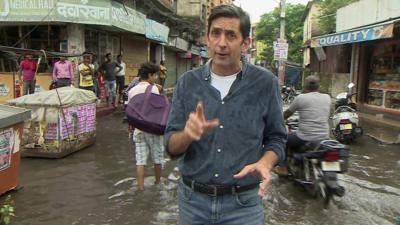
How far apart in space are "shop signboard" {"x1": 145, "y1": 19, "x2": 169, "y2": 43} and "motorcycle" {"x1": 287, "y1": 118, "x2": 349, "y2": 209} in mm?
13567

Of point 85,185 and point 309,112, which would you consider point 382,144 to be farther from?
point 85,185

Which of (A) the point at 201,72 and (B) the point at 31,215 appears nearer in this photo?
(A) the point at 201,72

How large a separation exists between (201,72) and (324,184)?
3.67 m

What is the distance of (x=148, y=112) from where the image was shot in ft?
20.5

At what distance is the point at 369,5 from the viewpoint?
1708 cm

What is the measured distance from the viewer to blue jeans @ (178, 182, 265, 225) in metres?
2.56

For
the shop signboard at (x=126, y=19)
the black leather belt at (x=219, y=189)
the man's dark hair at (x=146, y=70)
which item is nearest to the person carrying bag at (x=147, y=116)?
the man's dark hair at (x=146, y=70)

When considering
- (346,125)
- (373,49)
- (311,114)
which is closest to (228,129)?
(311,114)

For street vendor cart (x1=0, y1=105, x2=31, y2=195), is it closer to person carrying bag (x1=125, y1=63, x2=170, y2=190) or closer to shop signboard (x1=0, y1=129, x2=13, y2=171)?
shop signboard (x1=0, y1=129, x2=13, y2=171)


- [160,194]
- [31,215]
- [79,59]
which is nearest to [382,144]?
[160,194]

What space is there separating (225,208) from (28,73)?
12.0m

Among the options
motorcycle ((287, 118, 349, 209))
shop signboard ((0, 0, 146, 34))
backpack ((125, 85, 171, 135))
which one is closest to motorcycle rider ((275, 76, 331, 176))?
motorcycle ((287, 118, 349, 209))

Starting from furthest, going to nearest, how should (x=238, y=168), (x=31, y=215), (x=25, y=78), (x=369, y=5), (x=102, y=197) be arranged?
(x=369, y=5) < (x=25, y=78) < (x=102, y=197) < (x=31, y=215) < (x=238, y=168)

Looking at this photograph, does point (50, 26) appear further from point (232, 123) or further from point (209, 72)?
point (232, 123)
